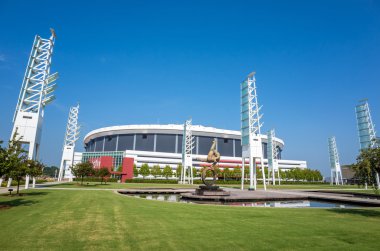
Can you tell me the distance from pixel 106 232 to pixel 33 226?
10.2 feet

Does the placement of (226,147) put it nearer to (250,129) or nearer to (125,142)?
(125,142)

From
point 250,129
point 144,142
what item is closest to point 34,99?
point 250,129

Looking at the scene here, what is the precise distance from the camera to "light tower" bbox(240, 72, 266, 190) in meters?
38.2

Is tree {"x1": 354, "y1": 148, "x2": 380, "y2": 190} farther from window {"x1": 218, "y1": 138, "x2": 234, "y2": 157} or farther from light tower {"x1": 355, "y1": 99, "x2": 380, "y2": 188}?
window {"x1": 218, "y1": 138, "x2": 234, "y2": 157}

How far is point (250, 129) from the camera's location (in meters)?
38.8

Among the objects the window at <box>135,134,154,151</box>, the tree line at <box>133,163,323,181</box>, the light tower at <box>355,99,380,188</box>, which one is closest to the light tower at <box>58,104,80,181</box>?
the tree line at <box>133,163,323,181</box>

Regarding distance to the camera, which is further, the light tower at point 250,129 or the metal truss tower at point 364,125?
the metal truss tower at point 364,125

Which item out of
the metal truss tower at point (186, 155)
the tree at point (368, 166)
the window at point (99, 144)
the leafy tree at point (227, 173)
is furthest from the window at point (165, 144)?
the tree at point (368, 166)

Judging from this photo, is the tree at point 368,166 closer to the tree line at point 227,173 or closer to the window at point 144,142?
the tree line at point 227,173

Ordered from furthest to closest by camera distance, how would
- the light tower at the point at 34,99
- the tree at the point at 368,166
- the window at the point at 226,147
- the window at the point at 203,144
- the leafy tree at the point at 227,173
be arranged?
the window at the point at 226,147 → the window at the point at 203,144 → the leafy tree at the point at 227,173 → the light tower at the point at 34,99 → the tree at the point at 368,166

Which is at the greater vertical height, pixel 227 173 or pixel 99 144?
pixel 99 144

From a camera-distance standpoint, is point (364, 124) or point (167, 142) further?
point (167, 142)

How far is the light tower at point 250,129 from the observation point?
38.2 metres

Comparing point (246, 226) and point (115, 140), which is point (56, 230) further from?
point (115, 140)
